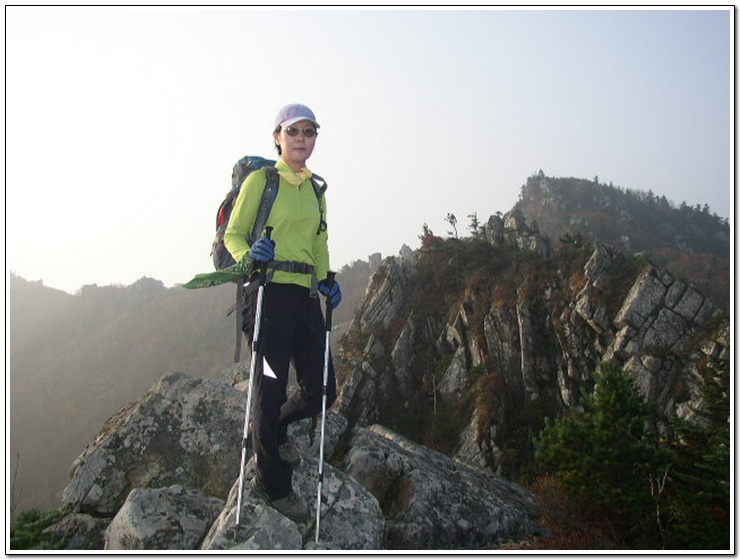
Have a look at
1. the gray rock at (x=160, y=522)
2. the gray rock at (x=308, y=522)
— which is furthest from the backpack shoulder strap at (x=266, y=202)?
the gray rock at (x=160, y=522)

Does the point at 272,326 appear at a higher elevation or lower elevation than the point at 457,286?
lower

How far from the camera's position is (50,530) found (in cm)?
700

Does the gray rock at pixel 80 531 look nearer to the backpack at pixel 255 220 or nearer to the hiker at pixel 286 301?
the hiker at pixel 286 301

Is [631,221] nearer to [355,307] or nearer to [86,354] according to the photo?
[355,307]

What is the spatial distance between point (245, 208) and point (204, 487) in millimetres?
4445

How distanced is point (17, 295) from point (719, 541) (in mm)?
124409

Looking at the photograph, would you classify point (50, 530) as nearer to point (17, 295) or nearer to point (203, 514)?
point (203, 514)

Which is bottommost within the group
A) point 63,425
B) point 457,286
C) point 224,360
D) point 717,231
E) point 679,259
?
point 63,425

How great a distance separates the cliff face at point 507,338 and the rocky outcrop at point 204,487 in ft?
72.7

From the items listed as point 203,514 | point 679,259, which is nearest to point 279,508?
point 203,514

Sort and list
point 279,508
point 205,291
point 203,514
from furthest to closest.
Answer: point 205,291 < point 203,514 < point 279,508

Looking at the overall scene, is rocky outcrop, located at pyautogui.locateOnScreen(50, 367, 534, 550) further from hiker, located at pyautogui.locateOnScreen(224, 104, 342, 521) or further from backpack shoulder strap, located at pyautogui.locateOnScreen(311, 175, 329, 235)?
backpack shoulder strap, located at pyautogui.locateOnScreen(311, 175, 329, 235)

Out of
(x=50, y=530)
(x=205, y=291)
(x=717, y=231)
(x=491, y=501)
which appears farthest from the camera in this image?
(x=205, y=291)

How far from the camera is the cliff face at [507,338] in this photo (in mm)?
28859
